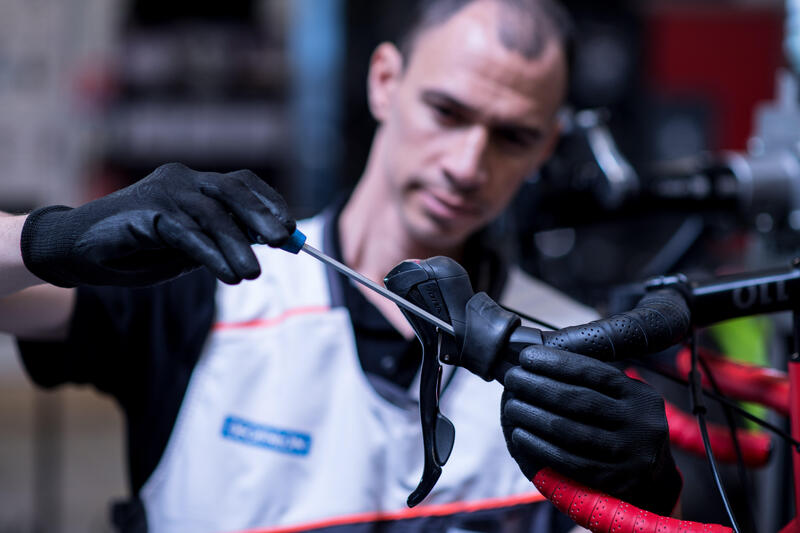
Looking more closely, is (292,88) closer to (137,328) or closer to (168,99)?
(168,99)

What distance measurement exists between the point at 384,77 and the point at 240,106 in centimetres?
225

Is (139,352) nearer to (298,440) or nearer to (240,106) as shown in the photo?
(298,440)

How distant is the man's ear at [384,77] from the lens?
1088mm

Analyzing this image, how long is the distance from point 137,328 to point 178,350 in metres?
0.06

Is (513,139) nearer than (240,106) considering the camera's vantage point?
Yes

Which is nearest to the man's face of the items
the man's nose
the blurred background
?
the man's nose

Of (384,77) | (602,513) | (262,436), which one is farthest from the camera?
(384,77)

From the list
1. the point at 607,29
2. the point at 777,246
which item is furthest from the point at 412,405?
the point at 607,29

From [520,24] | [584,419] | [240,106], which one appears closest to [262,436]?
[584,419]

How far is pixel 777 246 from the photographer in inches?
47.0

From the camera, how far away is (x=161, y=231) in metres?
0.59

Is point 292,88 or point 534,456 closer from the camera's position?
point 534,456

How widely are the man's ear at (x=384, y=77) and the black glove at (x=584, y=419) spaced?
62 centimetres

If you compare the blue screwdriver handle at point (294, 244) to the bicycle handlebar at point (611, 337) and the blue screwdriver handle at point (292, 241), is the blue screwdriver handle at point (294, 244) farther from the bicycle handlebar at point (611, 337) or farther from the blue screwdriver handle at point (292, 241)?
the bicycle handlebar at point (611, 337)
